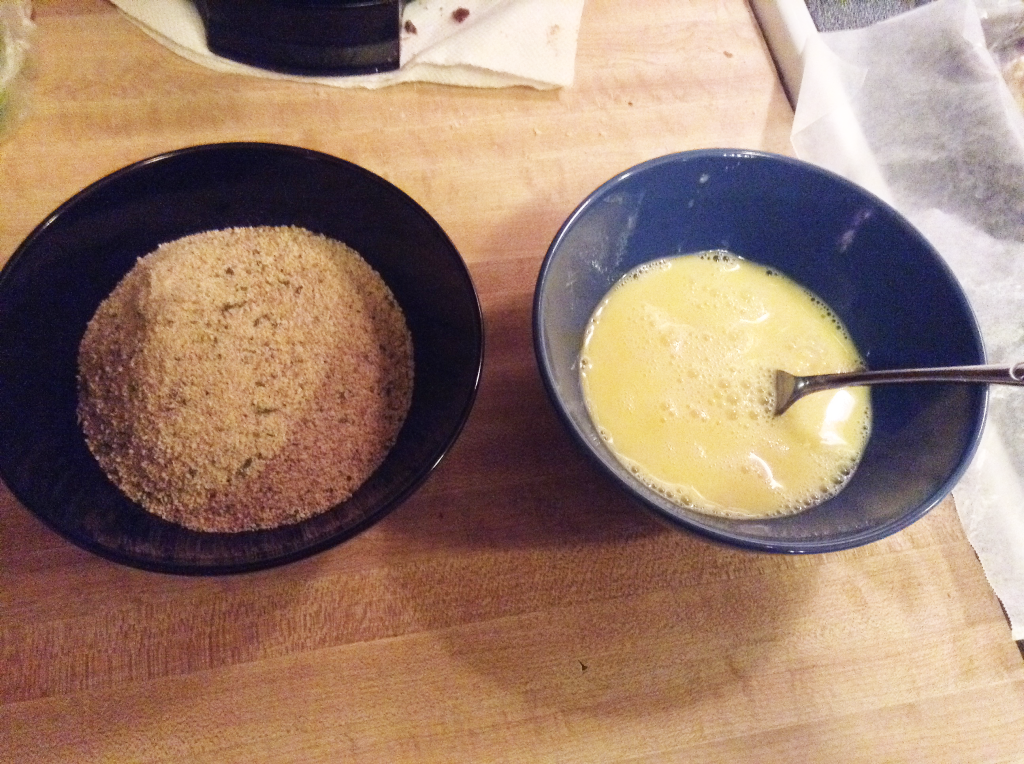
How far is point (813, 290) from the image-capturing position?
2.35 feet

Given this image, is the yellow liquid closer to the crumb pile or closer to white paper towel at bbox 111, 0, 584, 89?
the crumb pile

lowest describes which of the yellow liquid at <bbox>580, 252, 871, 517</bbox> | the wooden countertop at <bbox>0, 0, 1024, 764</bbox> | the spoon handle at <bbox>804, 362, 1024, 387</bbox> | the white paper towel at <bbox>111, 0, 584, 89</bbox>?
the wooden countertop at <bbox>0, 0, 1024, 764</bbox>

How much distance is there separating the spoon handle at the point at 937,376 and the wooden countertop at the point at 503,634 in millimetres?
176

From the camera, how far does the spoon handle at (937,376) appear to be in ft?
1.71

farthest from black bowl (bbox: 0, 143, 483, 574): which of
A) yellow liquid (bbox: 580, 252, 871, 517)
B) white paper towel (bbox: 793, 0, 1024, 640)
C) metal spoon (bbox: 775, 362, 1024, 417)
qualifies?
white paper towel (bbox: 793, 0, 1024, 640)

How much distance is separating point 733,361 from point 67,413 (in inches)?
23.7

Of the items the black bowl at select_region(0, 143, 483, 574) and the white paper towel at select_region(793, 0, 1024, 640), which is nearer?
the black bowl at select_region(0, 143, 483, 574)

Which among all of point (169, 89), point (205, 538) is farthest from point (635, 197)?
point (169, 89)

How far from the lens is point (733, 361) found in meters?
0.67

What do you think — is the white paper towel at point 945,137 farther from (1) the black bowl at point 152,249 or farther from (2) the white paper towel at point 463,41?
(1) the black bowl at point 152,249

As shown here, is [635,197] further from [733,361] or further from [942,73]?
[942,73]

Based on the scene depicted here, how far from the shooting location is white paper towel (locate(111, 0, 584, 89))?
32.7 inches

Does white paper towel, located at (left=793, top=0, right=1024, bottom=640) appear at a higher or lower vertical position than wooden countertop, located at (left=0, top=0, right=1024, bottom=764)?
higher

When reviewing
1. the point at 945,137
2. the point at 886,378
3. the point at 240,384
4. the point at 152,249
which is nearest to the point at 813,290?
the point at 886,378
